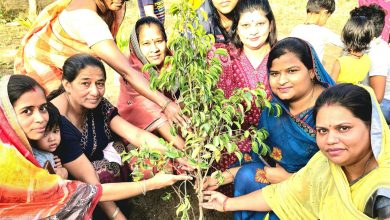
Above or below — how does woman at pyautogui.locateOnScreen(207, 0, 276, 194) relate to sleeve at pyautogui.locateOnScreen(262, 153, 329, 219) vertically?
above

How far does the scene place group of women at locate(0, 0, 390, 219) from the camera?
2010 millimetres

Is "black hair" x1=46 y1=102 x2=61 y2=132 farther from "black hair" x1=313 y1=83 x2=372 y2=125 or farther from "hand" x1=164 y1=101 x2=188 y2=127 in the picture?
"black hair" x1=313 y1=83 x2=372 y2=125

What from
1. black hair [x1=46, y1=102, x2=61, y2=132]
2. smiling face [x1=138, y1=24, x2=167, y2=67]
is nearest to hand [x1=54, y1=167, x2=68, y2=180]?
black hair [x1=46, y1=102, x2=61, y2=132]

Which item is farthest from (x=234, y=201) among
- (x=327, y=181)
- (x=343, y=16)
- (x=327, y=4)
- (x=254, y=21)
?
(x=343, y=16)

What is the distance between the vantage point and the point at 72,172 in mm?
2830

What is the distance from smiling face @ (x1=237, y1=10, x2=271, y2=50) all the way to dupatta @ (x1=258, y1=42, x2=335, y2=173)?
52 centimetres

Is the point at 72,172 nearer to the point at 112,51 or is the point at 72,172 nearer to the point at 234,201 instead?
the point at 112,51

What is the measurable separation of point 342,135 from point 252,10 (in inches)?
55.2

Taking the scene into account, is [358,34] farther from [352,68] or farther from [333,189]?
[333,189]

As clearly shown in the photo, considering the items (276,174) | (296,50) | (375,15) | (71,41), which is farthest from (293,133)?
(375,15)

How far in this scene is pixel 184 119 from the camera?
8.14 ft

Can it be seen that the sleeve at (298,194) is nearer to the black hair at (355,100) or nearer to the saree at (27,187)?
the black hair at (355,100)

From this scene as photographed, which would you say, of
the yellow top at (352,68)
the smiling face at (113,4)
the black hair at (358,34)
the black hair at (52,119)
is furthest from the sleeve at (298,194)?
the black hair at (358,34)

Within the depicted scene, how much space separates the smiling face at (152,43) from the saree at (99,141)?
547 millimetres
